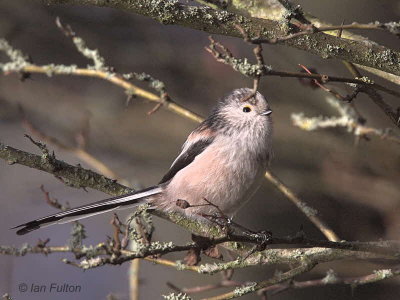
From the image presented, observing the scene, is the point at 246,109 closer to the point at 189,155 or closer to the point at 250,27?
the point at 189,155

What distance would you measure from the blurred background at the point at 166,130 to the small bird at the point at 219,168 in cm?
93

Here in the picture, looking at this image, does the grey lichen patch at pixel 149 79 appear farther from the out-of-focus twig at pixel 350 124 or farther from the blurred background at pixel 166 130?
the blurred background at pixel 166 130

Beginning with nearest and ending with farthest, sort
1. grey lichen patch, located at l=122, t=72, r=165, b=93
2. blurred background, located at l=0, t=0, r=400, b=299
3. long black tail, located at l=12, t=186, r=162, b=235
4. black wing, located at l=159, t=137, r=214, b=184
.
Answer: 1. grey lichen patch, located at l=122, t=72, r=165, b=93
2. long black tail, located at l=12, t=186, r=162, b=235
3. black wing, located at l=159, t=137, r=214, b=184
4. blurred background, located at l=0, t=0, r=400, b=299

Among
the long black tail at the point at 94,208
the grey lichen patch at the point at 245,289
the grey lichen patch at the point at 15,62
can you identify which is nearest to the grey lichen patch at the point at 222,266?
the grey lichen patch at the point at 245,289

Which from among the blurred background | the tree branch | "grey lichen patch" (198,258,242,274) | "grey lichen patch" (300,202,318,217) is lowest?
"grey lichen patch" (198,258,242,274)

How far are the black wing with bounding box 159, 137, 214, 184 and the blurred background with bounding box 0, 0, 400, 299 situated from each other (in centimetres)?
107

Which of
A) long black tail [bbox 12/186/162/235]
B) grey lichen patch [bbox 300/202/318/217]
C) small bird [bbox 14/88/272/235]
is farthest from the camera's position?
small bird [bbox 14/88/272/235]

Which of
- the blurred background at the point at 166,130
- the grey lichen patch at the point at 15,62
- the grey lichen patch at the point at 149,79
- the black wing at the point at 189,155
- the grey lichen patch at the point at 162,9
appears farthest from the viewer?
the blurred background at the point at 166,130

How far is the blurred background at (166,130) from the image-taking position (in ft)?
14.5

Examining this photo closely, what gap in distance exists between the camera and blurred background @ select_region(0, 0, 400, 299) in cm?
443

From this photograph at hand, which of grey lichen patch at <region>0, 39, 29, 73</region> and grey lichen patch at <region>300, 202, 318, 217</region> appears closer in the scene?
grey lichen patch at <region>0, 39, 29, 73</region>

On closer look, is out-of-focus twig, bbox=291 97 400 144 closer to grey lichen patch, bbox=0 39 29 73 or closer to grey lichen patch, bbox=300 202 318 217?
grey lichen patch, bbox=300 202 318 217

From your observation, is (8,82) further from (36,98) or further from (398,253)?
(398,253)

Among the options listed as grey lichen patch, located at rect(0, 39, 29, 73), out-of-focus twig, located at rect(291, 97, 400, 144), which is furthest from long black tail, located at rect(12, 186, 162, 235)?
out-of-focus twig, located at rect(291, 97, 400, 144)
